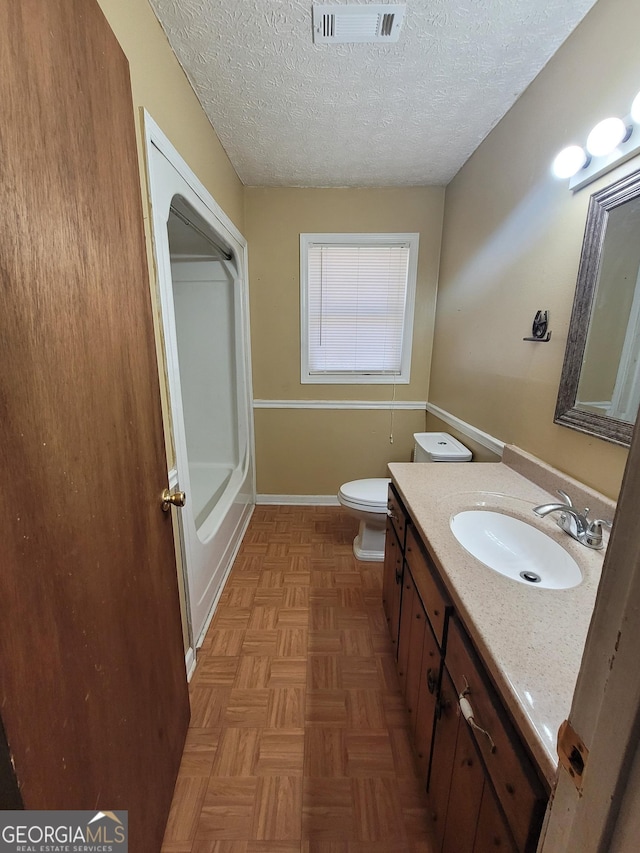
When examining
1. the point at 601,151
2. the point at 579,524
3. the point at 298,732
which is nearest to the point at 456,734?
the point at 579,524

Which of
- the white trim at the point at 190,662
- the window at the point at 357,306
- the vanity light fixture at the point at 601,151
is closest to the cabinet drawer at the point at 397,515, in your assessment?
the white trim at the point at 190,662

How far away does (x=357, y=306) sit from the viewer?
2607 millimetres

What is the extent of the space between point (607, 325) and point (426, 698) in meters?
1.23

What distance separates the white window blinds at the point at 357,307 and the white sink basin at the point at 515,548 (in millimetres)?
1724

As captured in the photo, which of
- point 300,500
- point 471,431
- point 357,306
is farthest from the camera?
point 300,500

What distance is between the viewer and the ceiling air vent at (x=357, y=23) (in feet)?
3.66

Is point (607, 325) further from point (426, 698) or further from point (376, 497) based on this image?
point (376, 497)

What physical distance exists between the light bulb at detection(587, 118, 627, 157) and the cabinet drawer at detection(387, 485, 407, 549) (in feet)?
4.16

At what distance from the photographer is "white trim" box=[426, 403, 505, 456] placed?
162cm

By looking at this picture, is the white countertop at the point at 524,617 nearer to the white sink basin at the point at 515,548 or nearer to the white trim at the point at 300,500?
the white sink basin at the point at 515,548

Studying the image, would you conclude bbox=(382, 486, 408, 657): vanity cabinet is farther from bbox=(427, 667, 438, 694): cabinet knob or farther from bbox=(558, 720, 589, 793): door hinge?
bbox=(558, 720, 589, 793): door hinge

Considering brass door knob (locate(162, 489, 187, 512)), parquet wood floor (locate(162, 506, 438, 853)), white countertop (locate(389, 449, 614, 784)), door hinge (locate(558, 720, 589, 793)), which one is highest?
door hinge (locate(558, 720, 589, 793))

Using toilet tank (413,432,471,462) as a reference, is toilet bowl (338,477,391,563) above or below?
below

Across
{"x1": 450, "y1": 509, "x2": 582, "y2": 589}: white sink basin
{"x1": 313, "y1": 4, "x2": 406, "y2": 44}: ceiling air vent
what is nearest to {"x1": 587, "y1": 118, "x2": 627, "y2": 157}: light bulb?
{"x1": 313, "y1": 4, "x2": 406, "y2": 44}: ceiling air vent
